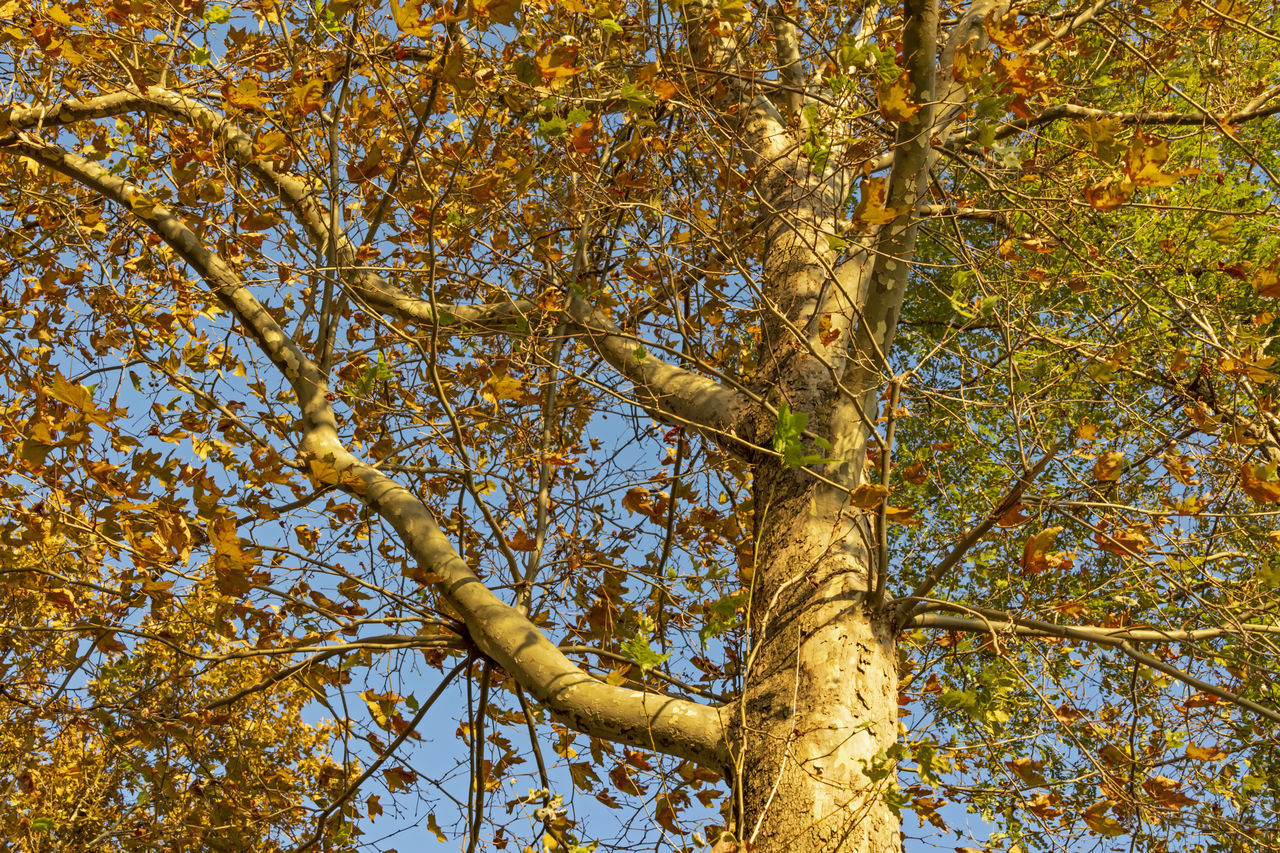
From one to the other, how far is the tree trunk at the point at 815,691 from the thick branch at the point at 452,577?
0.55ft

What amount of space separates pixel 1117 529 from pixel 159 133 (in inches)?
199

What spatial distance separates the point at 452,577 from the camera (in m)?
2.74

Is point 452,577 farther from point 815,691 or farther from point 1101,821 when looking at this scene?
point 1101,821

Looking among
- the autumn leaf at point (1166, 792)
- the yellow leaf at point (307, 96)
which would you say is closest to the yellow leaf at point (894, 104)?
the yellow leaf at point (307, 96)

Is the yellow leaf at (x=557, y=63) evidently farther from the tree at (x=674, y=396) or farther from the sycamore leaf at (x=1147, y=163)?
the sycamore leaf at (x=1147, y=163)

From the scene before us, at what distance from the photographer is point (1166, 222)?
6.39 metres

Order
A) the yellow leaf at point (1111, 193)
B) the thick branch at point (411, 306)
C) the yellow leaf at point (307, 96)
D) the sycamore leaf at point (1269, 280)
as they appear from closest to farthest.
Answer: the yellow leaf at point (1111, 193)
the sycamore leaf at point (1269, 280)
the yellow leaf at point (307, 96)
the thick branch at point (411, 306)

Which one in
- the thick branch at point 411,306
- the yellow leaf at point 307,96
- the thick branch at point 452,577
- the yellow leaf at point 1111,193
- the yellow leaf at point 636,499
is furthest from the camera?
the yellow leaf at point 636,499

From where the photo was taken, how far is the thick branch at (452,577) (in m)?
2.33

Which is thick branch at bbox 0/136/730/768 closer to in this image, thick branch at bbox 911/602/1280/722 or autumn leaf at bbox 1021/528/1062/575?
thick branch at bbox 911/602/1280/722

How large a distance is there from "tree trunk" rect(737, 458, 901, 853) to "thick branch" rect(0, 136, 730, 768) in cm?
17

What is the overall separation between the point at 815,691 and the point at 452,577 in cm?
124

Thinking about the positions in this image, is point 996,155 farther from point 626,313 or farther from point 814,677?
point 626,313

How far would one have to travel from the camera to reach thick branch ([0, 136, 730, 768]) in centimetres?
233
